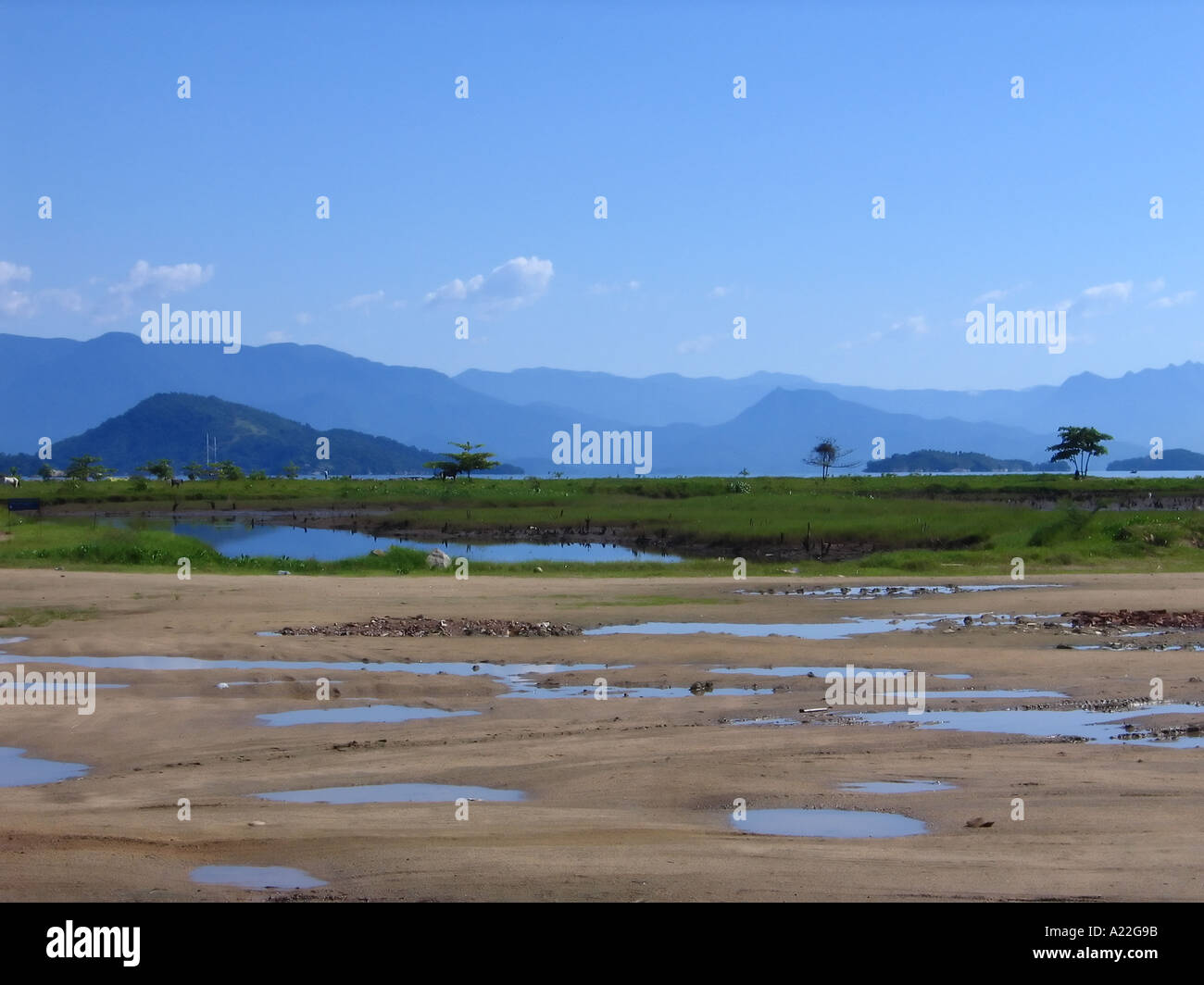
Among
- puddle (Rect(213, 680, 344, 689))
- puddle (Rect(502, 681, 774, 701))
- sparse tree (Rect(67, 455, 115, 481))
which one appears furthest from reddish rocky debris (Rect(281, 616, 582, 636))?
sparse tree (Rect(67, 455, 115, 481))

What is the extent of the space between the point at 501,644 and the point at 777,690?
618 cm

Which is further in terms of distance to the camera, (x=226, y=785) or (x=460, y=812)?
(x=226, y=785)

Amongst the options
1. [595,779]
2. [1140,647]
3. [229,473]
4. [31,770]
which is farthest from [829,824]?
[229,473]

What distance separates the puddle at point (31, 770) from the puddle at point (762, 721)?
24.0 feet

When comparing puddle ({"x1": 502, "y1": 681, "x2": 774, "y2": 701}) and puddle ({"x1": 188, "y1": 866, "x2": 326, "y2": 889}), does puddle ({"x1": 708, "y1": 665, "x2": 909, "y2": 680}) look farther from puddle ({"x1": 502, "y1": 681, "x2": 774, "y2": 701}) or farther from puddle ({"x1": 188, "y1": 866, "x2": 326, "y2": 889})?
puddle ({"x1": 188, "y1": 866, "x2": 326, "y2": 889})

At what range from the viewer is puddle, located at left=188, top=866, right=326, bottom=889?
8.59m

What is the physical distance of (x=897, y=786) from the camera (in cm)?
1165

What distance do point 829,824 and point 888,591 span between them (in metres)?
21.8

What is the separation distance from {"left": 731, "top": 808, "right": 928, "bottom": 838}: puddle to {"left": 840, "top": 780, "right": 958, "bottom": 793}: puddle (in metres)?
0.81

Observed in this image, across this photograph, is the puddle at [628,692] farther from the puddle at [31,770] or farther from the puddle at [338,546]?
the puddle at [338,546]

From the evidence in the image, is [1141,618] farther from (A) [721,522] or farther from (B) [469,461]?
(B) [469,461]

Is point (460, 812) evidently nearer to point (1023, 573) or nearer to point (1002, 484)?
point (1023, 573)
